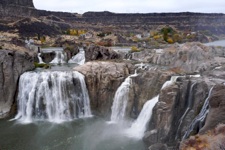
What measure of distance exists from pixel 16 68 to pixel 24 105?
409 cm

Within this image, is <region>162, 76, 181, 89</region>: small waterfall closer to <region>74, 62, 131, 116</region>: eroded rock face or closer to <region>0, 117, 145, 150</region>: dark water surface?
<region>0, 117, 145, 150</region>: dark water surface

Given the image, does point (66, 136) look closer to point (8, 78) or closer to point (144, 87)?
point (144, 87)

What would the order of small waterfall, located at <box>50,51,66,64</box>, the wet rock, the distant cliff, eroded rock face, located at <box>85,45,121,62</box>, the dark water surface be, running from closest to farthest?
1. the wet rock
2. the dark water surface
3. eroded rock face, located at <box>85,45,121,62</box>
4. small waterfall, located at <box>50,51,66,64</box>
5. the distant cliff

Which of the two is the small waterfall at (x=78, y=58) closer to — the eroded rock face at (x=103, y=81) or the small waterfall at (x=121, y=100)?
the eroded rock face at (x=103, y=81)

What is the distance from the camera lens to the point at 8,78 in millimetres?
25500

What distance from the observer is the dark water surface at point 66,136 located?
1895 cm

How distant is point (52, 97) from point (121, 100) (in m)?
7.23

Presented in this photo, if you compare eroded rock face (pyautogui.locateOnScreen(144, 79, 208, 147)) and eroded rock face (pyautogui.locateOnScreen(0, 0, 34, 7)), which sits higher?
eroded rock face (pyautogui.locateOnScreen(0, 0, 34, 7))

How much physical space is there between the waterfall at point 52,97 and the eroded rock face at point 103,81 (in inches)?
27.5

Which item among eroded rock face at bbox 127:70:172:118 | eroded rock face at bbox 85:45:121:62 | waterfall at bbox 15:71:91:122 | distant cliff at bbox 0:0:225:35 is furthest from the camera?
distant cliff at bbox 0:0:225:35

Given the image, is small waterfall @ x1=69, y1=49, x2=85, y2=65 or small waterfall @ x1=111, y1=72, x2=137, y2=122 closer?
small waterfall @ x1=111, y1=72, x2=137, y2=122

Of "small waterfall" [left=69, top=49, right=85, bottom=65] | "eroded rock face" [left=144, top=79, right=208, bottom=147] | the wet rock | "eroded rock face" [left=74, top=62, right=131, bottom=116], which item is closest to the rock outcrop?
"small waterfall" [left=69, top=49, right=85, bottom=65]

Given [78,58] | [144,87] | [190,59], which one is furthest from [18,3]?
[144,87]

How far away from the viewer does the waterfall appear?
2486 cm
